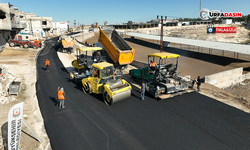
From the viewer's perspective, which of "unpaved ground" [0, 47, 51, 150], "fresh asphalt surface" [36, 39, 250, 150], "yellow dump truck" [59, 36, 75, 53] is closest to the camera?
"unpaved ground" [0, 47, 51, 150]

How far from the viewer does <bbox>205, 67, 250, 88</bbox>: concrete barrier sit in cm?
1614

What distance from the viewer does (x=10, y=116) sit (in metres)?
5.93

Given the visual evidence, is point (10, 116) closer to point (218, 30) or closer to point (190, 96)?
point (190, 96)

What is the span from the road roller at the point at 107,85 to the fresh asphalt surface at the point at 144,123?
1.95ft

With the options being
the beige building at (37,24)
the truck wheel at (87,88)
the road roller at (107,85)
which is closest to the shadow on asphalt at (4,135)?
the truck wheel at (87,88)

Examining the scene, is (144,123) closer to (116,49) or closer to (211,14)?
(116,49)

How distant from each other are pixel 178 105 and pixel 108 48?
8.96m

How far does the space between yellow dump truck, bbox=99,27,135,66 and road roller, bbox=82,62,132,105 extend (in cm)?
438

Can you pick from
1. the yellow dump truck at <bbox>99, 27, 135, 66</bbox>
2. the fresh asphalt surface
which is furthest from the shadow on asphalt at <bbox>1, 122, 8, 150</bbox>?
the yellow dump truck at <bbox>99, 27, 135, 66</bbox>

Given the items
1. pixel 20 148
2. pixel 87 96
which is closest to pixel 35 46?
pixel 87 96

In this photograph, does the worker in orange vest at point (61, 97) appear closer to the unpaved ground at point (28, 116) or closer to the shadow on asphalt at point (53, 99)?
the shadow on asphalt at point (53, 99)

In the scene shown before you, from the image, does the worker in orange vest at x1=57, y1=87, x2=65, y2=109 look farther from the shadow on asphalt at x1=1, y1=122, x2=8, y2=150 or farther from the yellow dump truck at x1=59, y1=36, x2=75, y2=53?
the yellow dump truck at x1=59, y1=36, x2=75, y2=53

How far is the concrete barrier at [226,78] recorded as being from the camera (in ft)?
53.0

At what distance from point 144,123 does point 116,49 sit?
8254mm
